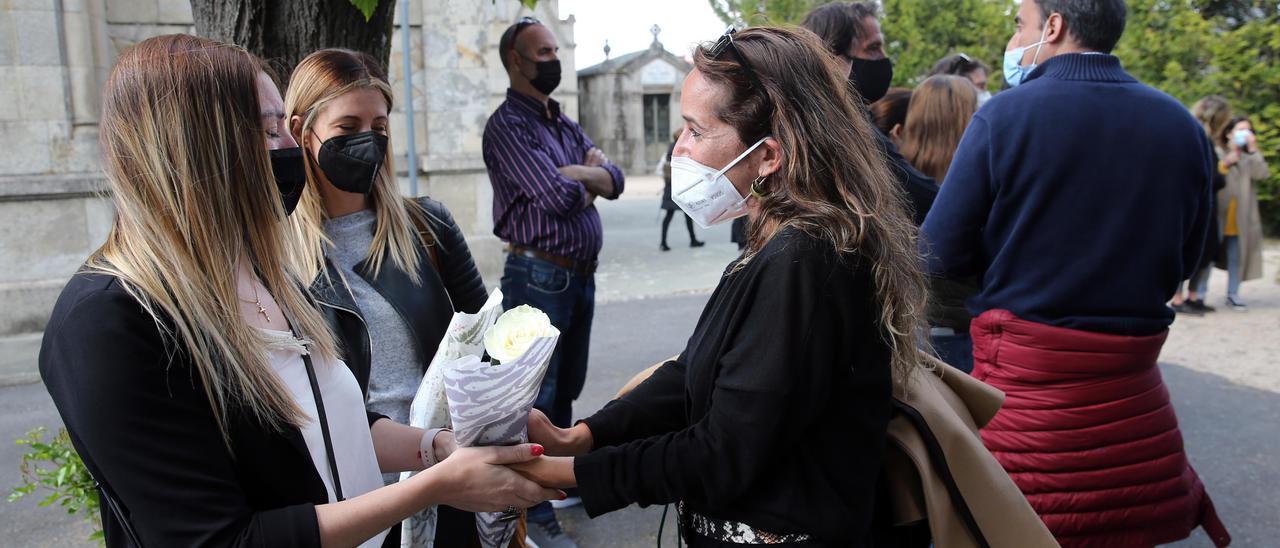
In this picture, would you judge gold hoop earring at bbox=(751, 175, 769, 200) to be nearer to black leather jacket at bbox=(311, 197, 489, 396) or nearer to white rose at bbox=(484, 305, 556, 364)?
white rose at bbox=(484, 305, 556, 364)

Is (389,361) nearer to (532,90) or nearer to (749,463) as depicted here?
(749,463)

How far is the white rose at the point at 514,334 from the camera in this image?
5.39 feet

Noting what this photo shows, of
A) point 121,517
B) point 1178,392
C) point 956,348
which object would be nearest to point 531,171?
point 956,348

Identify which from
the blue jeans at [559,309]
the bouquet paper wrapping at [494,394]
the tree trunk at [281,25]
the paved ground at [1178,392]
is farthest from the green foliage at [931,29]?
the bouquet paper wrapping at [494,394]

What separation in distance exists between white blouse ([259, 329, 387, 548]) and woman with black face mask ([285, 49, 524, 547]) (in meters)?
0.50

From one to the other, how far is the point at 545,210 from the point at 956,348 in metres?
1.80

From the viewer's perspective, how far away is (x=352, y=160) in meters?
2.41

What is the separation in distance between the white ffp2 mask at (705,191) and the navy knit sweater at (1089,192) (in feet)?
2.58

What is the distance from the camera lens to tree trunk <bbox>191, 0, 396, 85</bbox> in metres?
2.82

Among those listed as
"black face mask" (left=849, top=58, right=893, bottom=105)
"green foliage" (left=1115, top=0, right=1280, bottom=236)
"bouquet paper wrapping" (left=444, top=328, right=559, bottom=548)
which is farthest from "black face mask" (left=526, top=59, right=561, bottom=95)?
"green foliage" (left=1115, top=0, right=1280, bottom=236)

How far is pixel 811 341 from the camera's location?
1567 millimetres

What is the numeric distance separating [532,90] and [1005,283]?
2.44 m

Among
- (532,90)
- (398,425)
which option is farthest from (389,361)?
(532,90)

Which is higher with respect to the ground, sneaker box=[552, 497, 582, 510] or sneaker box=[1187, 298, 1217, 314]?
sneaker box=[1187, 298, 1217, 314]
